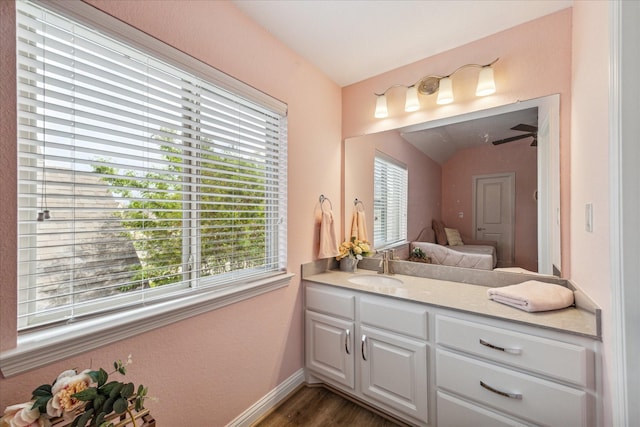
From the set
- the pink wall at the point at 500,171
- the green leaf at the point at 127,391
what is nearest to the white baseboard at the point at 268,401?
the green leaf at the point at 127,391

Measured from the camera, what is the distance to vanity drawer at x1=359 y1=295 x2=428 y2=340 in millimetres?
1489

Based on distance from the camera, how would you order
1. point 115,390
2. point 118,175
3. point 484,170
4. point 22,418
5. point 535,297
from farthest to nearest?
point 484,170 < point 535,297 < point 118,175 < point 115,390 < point 22,418

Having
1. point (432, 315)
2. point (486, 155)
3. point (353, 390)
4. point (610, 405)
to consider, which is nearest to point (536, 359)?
point (610, 405)

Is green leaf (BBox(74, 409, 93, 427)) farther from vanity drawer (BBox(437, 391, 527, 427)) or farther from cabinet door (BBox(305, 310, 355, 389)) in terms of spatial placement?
vanity drawer (BBox(437, 391, 527, 427))

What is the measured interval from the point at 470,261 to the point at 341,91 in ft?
5.78

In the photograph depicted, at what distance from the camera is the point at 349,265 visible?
88.3 inches

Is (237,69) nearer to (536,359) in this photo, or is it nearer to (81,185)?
(81,185)

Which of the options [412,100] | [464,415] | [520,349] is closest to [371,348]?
[464,415]

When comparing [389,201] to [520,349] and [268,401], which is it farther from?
[268,401]

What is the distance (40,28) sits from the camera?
3.01 ft

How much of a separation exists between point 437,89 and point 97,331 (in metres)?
2.32

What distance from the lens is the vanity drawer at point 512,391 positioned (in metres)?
1.10

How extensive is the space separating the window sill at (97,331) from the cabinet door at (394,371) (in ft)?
2.99

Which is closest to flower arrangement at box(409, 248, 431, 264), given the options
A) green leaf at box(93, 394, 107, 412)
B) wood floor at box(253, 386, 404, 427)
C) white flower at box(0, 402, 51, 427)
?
wood floor at box(253, 386, 404, 427)
